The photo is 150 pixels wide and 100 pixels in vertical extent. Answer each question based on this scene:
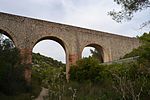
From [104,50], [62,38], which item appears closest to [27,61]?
[62,38]

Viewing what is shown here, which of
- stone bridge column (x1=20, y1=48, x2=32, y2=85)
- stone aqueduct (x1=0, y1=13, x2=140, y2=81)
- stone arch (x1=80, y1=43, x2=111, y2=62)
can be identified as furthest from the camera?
stone arch (x1=80, y1=43, x2=111, y2=62)

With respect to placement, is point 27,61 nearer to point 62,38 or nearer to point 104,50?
point 62,38

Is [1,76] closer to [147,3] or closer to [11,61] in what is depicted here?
[11,61]

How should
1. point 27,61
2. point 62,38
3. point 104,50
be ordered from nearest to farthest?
1. point 27,61
2. point 62,38
3. point 104,50

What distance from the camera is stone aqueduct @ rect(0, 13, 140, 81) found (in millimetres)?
17641

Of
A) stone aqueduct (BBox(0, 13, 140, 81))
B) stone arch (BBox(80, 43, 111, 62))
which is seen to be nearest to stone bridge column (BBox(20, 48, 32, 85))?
stone aqueduct (BBox(0, 13, 140, 81))

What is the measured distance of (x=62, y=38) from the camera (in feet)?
65.5

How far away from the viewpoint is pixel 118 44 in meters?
23.8

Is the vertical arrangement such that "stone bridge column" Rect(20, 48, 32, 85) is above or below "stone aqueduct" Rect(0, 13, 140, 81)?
below

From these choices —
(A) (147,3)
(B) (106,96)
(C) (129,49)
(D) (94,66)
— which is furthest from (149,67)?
(C) (129,49)

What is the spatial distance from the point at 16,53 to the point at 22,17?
4343mm

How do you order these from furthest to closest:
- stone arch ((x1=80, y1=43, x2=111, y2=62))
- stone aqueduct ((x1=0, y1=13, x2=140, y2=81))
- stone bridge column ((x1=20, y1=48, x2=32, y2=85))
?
1. stone arch ((x1=80, y1=43, x2=111, y2=62))
2. stone aqueduct ((x1=0, y1=13, x2=140, y2=81))
3. stone bridge column ((x1=20, y1=48, x2=32, y2=85))

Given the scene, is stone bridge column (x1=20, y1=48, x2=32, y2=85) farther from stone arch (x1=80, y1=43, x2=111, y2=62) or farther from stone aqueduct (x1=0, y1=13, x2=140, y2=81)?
stone arch (x1=80, y1=43, x2=111, y2=62)

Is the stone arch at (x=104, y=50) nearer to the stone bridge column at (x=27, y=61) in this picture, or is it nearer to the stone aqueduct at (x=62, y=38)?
the stone aqueduct at (x=62, y=38)
